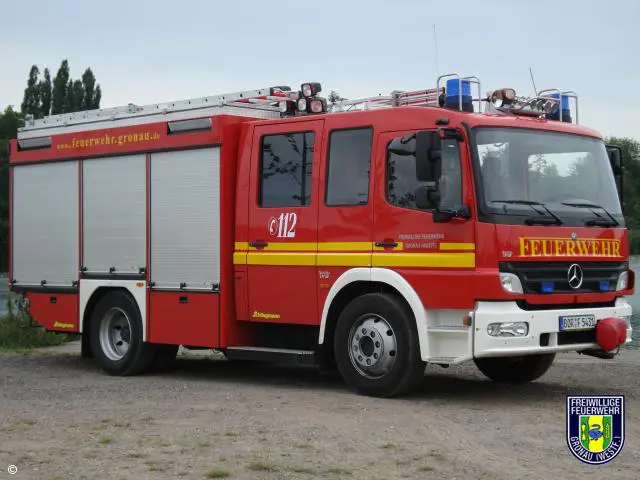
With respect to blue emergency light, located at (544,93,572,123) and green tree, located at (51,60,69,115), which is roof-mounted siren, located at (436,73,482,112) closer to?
blue emergency light, located at (544,93,572,123)

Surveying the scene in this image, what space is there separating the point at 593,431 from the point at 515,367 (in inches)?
201

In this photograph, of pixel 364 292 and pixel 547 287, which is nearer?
pixel 547 287

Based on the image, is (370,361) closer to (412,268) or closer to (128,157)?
(412,268)

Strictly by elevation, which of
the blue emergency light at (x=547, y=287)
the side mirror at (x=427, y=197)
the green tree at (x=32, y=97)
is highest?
the green tree at (x=32, y=97)

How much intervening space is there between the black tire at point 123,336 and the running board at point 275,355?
1.33m

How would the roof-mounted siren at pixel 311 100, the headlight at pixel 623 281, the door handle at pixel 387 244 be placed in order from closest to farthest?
the door handle at pixel 387 244, the headlight at pixel 623 281, the roof-mounted siren at pixel 311 100

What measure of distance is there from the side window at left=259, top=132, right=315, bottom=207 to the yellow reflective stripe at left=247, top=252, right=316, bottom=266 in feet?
1.67

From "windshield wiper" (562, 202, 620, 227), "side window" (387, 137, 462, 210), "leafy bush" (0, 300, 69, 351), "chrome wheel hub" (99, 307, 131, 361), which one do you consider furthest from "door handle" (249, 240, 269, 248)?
"leafy bush" (0, 300, 69, 351)

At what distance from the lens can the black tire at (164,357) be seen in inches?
555

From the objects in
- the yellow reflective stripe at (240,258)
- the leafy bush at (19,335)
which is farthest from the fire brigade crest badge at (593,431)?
the leafy bush at (19,335)

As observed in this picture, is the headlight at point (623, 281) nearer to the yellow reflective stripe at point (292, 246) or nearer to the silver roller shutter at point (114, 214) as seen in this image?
the yellow reflective stripe at point (292, 246)

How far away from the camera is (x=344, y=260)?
38.4 feet

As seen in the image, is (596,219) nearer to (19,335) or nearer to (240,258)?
(240,258)

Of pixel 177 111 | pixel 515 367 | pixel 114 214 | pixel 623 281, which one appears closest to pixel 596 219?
pixel 623 281
